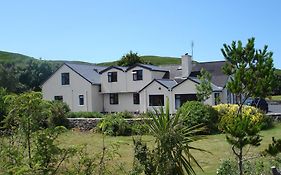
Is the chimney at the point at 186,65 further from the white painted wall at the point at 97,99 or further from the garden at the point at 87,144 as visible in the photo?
the garden at the point at 87,144

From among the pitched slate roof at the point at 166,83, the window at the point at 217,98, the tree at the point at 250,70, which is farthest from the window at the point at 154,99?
the tree at the point at 250,70

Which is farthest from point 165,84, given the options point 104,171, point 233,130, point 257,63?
point 104,171

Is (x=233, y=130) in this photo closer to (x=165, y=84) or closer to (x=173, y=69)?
(x=165, y=84)

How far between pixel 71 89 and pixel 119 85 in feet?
18.4

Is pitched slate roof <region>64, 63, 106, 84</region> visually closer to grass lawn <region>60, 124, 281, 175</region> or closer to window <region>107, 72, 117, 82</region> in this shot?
window <region>107, 72, 117, 82</region>

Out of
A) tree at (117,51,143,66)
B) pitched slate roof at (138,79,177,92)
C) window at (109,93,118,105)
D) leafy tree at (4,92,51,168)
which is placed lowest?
leafy tree at (4,92,51,168)

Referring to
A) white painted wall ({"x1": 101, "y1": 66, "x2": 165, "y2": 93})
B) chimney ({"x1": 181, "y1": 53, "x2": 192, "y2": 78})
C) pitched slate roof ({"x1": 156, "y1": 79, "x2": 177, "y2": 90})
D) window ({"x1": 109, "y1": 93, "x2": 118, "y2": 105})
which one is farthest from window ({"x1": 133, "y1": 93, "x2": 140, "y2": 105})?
chimney ({"x1": 181, "y1": 53, "x2": 192, "y2": 78})

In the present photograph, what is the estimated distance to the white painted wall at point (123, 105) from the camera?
148 feet

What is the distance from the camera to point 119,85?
45594 millimetres

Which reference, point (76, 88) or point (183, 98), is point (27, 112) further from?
point (76, 88)

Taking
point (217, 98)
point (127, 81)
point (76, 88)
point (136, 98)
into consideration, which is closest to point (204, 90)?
point (217, 98)

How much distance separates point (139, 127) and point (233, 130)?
2.38 meters

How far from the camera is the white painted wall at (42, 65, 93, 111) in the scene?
4575 centimetres

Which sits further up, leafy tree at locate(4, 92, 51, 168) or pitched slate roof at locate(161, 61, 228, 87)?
pitched slate roof at locate(161, 61, 228, 87)
